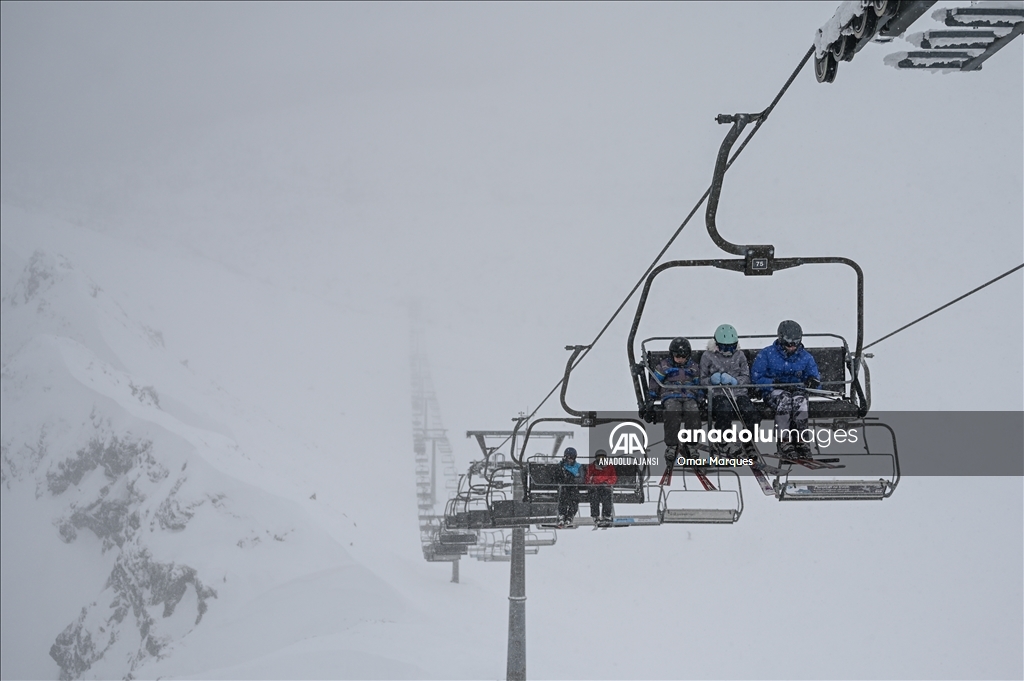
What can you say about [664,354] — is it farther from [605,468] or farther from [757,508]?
[757,508]

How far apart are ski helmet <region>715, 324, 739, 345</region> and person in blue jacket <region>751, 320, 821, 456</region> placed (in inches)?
11.8

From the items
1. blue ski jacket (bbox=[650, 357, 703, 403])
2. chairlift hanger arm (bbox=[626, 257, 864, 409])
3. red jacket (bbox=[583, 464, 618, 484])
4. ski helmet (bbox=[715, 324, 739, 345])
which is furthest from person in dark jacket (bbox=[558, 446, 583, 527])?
chairlift hanger arm (bbox=[626, 257, 864, 409])

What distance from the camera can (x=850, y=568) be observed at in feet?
102

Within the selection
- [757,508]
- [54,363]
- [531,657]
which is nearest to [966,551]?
[757,508]

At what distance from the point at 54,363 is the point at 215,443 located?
2312cm

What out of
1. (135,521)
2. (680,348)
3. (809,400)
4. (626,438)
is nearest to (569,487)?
(626,438)

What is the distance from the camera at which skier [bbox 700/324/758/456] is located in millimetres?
6496

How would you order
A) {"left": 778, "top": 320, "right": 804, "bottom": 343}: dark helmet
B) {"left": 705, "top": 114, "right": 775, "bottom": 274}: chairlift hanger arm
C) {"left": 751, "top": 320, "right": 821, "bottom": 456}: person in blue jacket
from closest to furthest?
{"left": 705, "top": 114, "right": 775, "bottom": 274}: chairlift hanger arm → {"left": 751, "top": 320, "right": 821, "bottom": 456}: person in blue jacket → {"left": 778, "top": 320, "right": 804, "bottom": 343}: dark helmet

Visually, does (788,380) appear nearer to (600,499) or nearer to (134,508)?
(600,499)

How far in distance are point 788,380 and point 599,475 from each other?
145 inches

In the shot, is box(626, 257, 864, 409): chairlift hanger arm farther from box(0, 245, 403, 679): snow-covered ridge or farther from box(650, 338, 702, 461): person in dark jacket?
box(0, 245, 403, 679): snow-covered ridge

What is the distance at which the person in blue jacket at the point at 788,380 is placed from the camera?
6328 millimetres

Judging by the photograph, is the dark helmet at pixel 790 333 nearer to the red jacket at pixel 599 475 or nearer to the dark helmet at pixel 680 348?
the dark helmet at pixel 680 348

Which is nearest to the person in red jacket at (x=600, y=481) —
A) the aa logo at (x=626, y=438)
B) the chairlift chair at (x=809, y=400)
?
the aa logo at (x=626, y=438)
